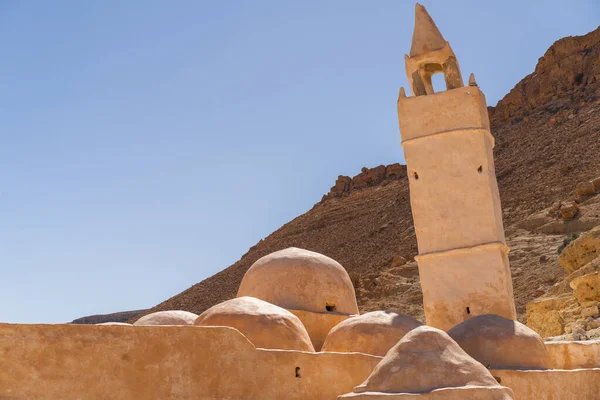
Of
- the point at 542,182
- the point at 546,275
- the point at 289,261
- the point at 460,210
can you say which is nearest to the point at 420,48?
the point at 460,210

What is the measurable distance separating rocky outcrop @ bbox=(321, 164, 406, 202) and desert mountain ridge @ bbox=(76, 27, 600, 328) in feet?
0.25

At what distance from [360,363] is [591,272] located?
11.7 m

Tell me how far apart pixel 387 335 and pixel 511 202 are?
32.6 meters

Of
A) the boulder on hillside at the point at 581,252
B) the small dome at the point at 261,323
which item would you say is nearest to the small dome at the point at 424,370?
the small dome at the point at 261,323

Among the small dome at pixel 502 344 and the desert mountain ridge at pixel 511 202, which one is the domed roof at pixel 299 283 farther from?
the desert mountain ridge at pixel 511 202

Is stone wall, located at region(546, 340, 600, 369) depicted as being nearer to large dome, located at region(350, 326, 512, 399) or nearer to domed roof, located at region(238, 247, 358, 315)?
domed roof, located at region(238, 247, 358, 315)

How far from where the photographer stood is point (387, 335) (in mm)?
12516

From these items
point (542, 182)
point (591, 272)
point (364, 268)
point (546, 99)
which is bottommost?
point (591, 272)

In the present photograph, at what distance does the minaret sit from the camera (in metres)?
14.4

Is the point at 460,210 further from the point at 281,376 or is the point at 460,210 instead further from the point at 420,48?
the point at 281,376

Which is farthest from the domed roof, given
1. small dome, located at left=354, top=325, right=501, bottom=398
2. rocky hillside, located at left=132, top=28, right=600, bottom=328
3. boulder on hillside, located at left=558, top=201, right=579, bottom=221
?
boulder on hillside, located at left=558, top=201, right=579, bottom=221

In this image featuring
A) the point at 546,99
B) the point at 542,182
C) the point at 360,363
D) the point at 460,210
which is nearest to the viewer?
the point at 360,363

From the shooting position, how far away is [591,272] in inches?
850

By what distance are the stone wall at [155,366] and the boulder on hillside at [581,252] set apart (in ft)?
50.3
